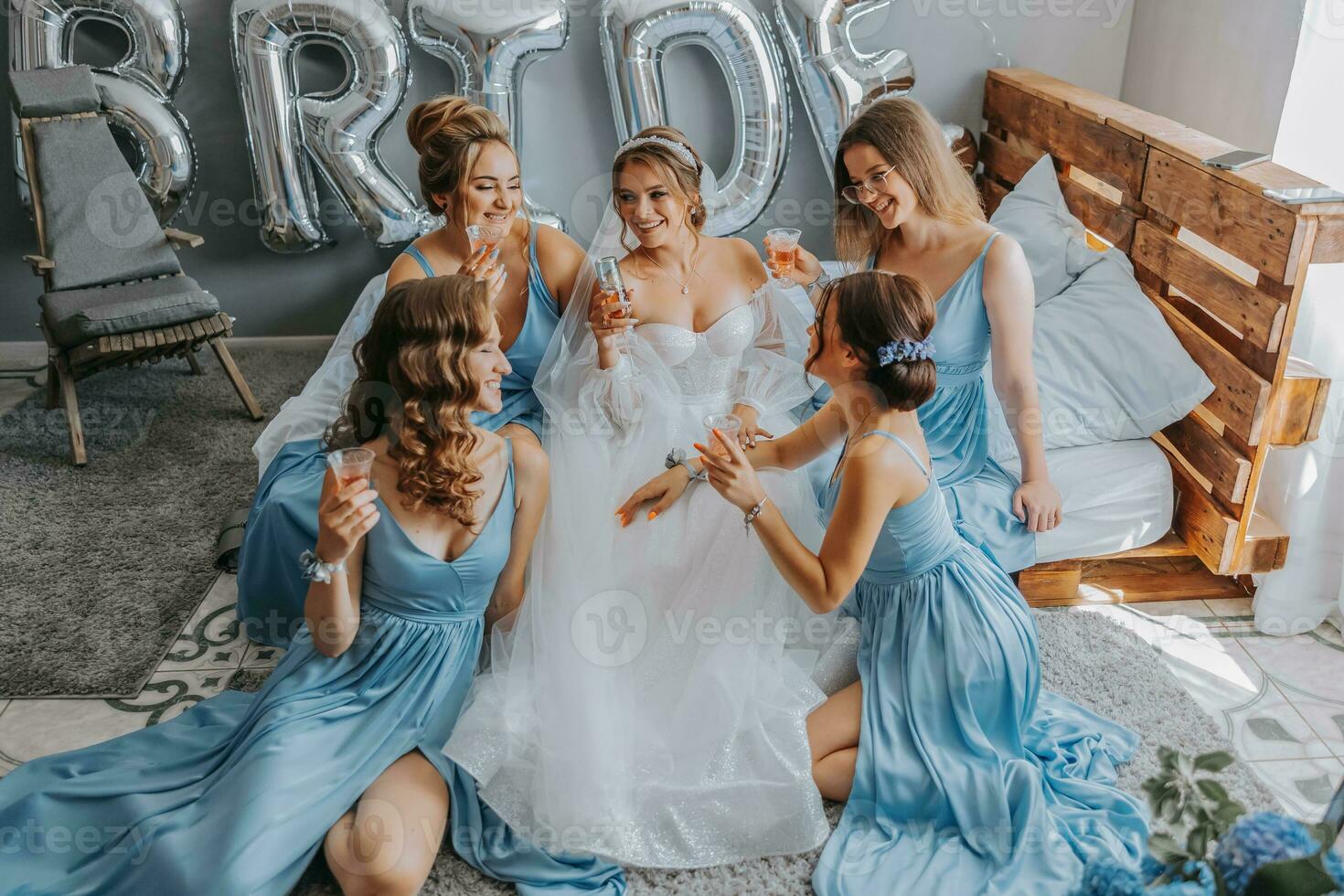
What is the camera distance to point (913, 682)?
6.56ft

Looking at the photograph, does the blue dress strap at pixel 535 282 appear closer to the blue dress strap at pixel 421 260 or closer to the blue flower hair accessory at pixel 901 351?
the blue dress strap at pixel 421 260

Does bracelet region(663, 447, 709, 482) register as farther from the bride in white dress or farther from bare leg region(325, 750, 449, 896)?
bare leg region(325, 750, 449, 896)

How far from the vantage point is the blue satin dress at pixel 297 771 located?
171cm

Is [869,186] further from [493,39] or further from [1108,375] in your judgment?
[493,39]

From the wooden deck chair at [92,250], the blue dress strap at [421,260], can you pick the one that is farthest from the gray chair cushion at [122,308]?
the blue dress strap at [421,260]

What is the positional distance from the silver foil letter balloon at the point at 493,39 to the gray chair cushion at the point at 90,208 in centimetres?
105

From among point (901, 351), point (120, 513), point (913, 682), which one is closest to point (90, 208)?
point (120, 513)

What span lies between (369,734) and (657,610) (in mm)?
550

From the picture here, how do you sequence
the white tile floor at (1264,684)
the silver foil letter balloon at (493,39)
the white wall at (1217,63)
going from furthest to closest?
Result: the silver foil letter balloon at (493,39)
the white wall at (1217,63)
the white tile floor at (1264,684)

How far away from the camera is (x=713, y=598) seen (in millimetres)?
2092

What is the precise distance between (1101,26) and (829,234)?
3.86ft

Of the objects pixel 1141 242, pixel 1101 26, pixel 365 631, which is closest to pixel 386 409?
pixel 365 631

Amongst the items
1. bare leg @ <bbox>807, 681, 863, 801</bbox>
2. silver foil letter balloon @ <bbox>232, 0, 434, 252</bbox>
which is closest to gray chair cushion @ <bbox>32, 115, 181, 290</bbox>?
silver foil letter balloon @ <bbox>232, 0, 434, 252</bbox>

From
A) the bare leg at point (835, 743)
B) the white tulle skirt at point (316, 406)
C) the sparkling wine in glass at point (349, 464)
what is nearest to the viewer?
the sparkling wine in glass at point (349, 464)
